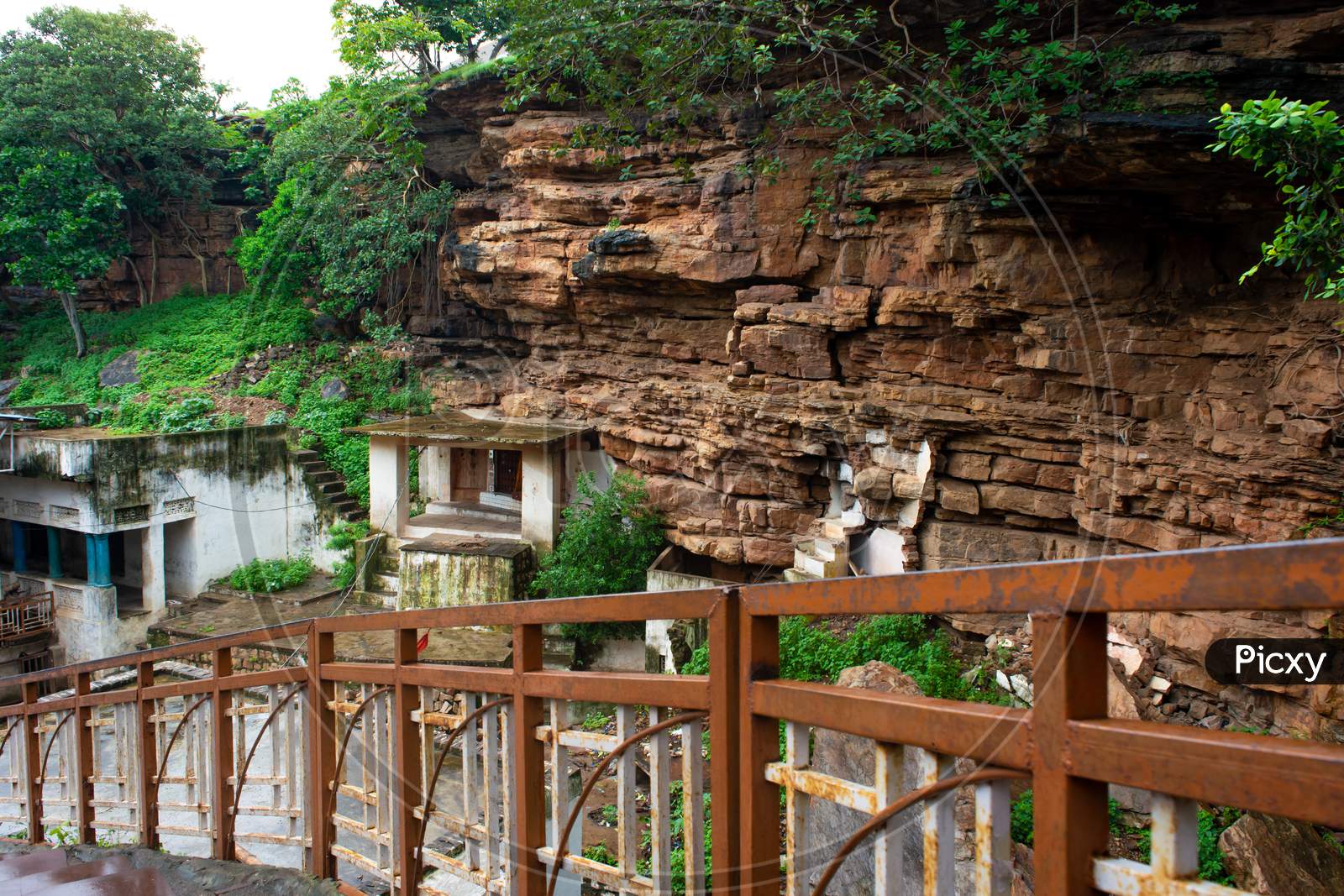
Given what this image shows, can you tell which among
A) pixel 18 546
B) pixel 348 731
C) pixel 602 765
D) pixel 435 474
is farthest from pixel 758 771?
pixel 18 546

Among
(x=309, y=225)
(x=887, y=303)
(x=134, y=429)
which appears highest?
(x=309, y=225)

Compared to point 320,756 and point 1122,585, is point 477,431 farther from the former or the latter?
point 1122,585

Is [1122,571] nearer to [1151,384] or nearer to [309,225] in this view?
[1151,384]

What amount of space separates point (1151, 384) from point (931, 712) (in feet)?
28.8

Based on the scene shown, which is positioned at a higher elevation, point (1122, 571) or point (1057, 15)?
point (1057, 15)

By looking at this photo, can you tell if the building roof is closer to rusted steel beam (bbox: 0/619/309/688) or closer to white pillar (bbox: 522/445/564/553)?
white pillar (bbox: 522/445/564/553)

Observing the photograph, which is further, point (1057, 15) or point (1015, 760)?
point (1057, 15)

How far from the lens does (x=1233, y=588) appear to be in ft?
3.93

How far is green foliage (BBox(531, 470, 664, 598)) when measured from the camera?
12859 mm

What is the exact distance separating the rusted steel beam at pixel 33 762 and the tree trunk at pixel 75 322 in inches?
760

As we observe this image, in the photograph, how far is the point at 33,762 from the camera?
5570 millimetres

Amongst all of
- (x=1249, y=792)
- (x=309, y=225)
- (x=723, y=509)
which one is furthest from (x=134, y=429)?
(x=1249, y=792)

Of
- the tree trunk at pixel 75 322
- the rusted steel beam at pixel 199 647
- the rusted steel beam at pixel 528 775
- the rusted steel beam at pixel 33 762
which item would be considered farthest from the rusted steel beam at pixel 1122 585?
the tree trunk at pixel 75 322

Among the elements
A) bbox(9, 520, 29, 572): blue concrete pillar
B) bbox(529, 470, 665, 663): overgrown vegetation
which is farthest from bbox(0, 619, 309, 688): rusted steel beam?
bbox(9, 520, 29, 572): blue concrete pillar
